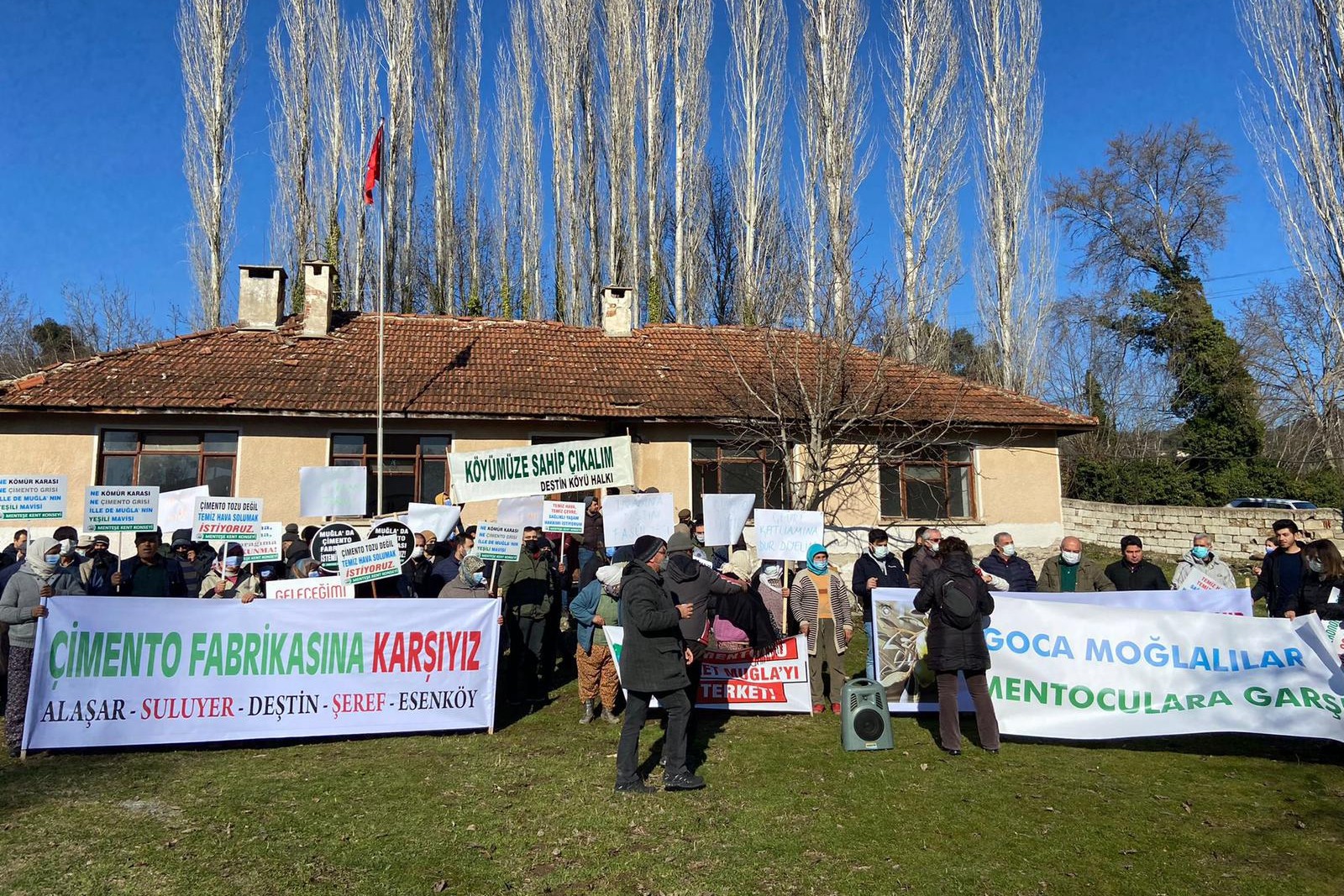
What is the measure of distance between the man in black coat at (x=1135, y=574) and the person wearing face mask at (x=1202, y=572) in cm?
19

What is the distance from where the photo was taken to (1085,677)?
23.3 ft

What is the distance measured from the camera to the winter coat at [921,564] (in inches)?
343

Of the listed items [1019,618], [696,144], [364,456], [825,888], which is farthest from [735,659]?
[696,144]

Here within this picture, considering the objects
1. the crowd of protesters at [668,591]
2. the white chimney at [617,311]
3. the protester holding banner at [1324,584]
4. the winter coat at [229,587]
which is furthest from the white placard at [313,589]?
the white chimney at [617,311]

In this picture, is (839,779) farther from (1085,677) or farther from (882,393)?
(882,393)

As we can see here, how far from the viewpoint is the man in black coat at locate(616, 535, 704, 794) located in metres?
5.82

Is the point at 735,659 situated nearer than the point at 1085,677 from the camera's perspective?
No

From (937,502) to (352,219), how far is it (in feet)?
72.3

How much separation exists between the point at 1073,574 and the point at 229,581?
365 inches

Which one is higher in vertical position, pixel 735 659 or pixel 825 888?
pixel 735 659

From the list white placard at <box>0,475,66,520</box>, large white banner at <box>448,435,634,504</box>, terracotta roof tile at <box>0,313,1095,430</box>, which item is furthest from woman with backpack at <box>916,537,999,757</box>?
white placard at <box>0,475,66,520</box>

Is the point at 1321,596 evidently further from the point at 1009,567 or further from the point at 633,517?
the point at 633,517

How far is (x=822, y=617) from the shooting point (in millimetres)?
8328

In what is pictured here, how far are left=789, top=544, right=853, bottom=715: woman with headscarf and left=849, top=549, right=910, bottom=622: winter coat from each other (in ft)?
1.48
